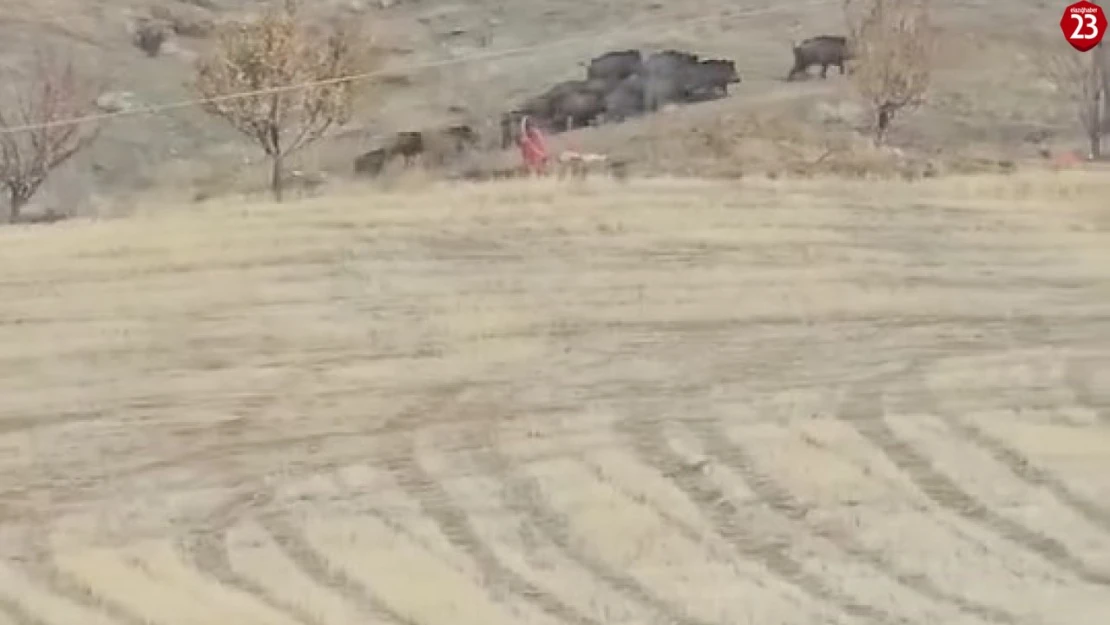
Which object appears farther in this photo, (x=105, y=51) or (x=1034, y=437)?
(x=105, y=51)

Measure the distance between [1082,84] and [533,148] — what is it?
32 cm

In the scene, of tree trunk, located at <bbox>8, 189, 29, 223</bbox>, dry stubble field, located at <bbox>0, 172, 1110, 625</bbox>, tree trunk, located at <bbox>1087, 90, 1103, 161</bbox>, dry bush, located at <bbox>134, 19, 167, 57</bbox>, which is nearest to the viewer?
dry stubble field, located at <bbox>0, 172, 1110, 625</bbox>

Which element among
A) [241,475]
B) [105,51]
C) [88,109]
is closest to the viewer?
[241,475]

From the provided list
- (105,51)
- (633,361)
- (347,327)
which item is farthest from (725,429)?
(105,51)

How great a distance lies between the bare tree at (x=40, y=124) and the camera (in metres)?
0.62

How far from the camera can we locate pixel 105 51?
33.1 inches

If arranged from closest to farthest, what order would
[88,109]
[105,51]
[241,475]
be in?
[241,475] < [88,109] < [105,51]

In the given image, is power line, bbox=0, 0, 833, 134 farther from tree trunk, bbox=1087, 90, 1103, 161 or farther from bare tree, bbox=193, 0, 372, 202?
tree trunk, bbox=1087, 90, 1103, 161

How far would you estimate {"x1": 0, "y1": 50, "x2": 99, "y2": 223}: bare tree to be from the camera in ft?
2.03

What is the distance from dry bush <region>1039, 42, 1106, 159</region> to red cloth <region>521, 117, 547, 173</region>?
29 cm

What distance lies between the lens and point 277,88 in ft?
2.14

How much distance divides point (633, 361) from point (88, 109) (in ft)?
1.19

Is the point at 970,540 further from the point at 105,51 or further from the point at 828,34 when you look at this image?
the point at 105,51

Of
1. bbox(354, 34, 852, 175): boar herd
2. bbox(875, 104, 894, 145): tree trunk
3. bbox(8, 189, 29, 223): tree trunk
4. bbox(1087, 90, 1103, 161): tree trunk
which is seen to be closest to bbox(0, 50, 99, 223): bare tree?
bbox(8, 189, 29, 223): tree trunk
